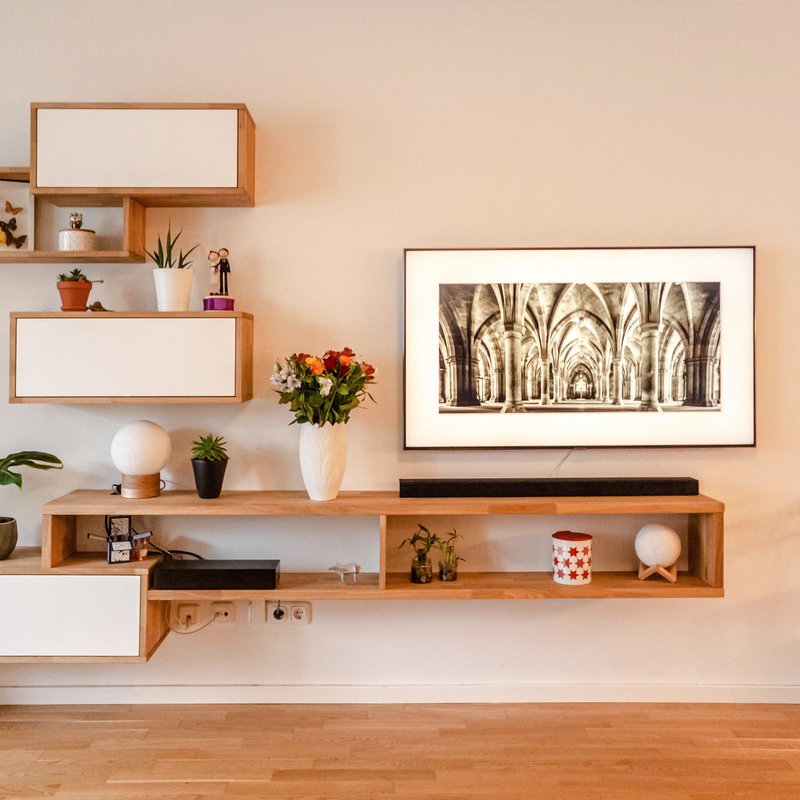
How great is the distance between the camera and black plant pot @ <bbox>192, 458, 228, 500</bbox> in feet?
8.00

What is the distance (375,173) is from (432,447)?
3.16 feet

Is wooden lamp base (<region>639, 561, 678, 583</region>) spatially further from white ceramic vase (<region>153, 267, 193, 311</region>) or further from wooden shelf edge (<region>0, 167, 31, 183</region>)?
wooden shelf edge (<region>0, 167, 31, 183</region>)

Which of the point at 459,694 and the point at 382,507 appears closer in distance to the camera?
Answer: the point at 382,507

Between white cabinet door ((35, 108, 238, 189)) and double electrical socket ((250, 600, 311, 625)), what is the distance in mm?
1431

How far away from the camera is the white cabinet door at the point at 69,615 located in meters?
2.38

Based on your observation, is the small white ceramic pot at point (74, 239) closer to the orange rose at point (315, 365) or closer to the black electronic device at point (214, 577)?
the orange rose at point (315, 365)

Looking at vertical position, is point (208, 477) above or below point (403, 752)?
above

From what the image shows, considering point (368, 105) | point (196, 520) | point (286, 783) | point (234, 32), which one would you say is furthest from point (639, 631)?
point (234, 32)

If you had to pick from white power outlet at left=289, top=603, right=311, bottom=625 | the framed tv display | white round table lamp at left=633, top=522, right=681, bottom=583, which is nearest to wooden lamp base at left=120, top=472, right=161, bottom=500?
white power outlet at left=289, top=603, right=311, bottom=625

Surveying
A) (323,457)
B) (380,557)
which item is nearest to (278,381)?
(323,457)

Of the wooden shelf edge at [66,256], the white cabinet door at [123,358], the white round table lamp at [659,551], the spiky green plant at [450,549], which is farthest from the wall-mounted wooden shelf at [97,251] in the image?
the white round table lamp at [659,551]

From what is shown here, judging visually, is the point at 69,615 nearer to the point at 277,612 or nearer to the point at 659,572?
the point at 277,612

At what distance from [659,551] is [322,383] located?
4.04ft

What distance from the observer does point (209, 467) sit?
2438mm
